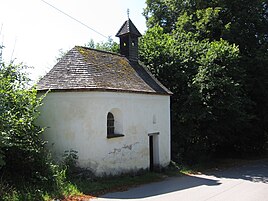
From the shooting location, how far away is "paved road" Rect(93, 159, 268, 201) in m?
10.3

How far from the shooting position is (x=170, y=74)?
19.3 meters

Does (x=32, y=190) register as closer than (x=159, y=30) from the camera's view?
Yes

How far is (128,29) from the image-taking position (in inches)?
716

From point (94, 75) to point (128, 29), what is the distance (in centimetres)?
603

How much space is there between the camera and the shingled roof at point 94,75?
12.8 meters

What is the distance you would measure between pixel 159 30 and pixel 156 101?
27.2ft

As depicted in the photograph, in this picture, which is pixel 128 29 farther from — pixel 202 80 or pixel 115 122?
pixel 115 122

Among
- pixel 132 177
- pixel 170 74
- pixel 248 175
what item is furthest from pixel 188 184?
pixel 170 74

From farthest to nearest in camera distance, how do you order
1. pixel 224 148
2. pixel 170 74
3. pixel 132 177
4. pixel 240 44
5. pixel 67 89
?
pixel 224 148, pixel 240 44, pixel 170 74, pixel 132 177, pixel 67 89

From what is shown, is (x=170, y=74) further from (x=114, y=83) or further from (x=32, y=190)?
(x=32, y=190)

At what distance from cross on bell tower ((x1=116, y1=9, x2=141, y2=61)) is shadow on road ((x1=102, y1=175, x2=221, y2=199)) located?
8288 mm

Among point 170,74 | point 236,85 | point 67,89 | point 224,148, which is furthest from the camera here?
point 224,148

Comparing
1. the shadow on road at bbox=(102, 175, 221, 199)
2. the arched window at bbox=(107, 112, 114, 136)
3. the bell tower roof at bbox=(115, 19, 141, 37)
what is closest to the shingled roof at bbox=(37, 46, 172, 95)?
the arched window at bbox=(107, 112, 114, 136)

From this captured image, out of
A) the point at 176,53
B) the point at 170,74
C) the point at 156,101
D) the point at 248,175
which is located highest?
the point at 176,53
